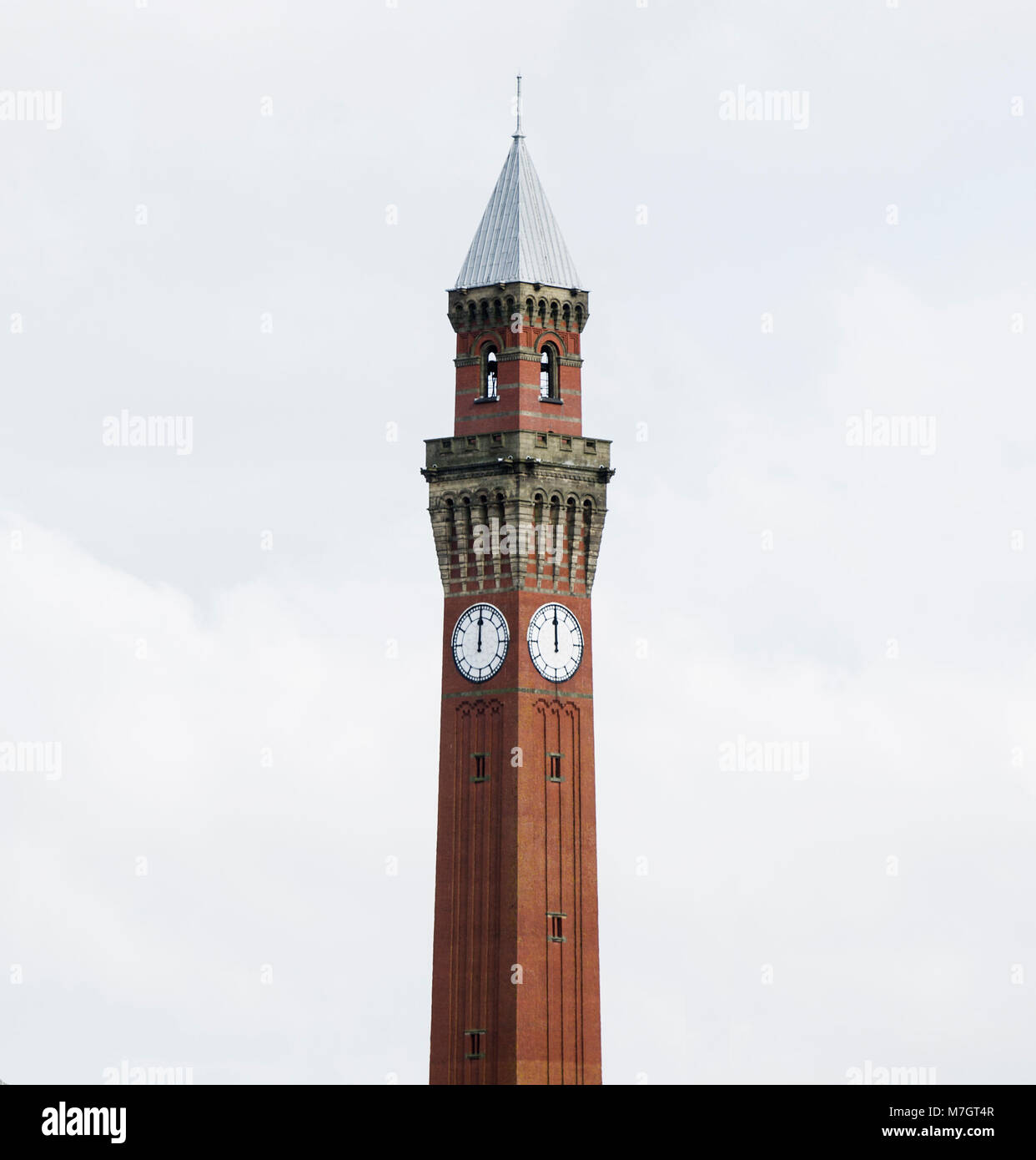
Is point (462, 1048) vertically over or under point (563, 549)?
under

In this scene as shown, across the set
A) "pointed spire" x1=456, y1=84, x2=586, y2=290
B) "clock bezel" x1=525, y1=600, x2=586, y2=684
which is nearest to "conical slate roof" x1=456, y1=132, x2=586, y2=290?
"pointed spire" x1=456, y1=84, x2=586, y2=290

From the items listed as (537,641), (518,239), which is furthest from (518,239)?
(537,641)

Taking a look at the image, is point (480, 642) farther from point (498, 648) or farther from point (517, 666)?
point (517, 666)

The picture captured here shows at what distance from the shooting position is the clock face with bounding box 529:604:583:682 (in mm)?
175875

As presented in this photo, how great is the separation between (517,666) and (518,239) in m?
20.4

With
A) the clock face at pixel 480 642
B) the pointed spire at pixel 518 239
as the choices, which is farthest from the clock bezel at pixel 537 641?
the pointed spire at pixel 518 239

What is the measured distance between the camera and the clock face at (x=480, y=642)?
176000 mm

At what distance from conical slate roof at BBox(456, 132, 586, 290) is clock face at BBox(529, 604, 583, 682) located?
15731 mm
